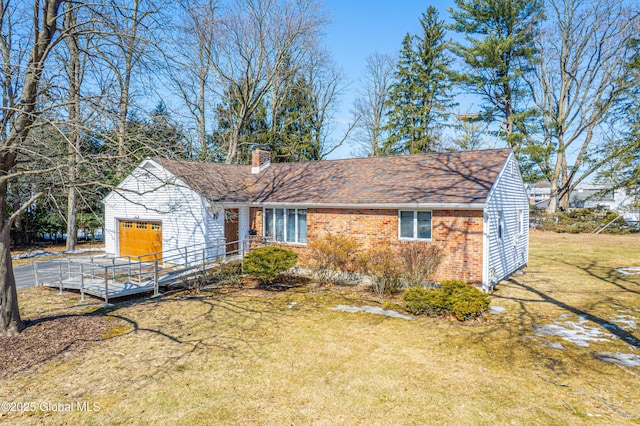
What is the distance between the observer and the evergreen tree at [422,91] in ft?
106

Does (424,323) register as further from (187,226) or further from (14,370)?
(187,226)

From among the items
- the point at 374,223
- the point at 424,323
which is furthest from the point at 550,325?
the point at 374,223

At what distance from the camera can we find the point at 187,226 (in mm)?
15727

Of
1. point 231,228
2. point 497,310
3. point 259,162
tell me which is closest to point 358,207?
point 497,310

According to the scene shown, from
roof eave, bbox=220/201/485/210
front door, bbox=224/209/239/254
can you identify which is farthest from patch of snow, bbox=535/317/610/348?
front door, bbox=224/209/239/254

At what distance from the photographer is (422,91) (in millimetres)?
32500

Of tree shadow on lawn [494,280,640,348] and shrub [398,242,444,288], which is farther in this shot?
shrub [398,242,444,288]

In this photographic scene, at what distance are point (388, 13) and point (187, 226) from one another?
50.8ft

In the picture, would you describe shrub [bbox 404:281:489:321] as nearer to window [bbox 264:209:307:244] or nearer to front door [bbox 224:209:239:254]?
window [bbox 264:209:307:244]

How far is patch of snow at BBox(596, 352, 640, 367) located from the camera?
21.0ft

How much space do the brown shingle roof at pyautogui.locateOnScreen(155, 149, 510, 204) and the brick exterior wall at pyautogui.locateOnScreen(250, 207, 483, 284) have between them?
0.50 metres

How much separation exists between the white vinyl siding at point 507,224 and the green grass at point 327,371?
2.18 metres

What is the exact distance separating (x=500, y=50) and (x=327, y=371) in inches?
1285

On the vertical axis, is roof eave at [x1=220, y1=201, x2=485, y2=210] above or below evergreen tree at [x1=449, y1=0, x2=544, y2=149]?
below
